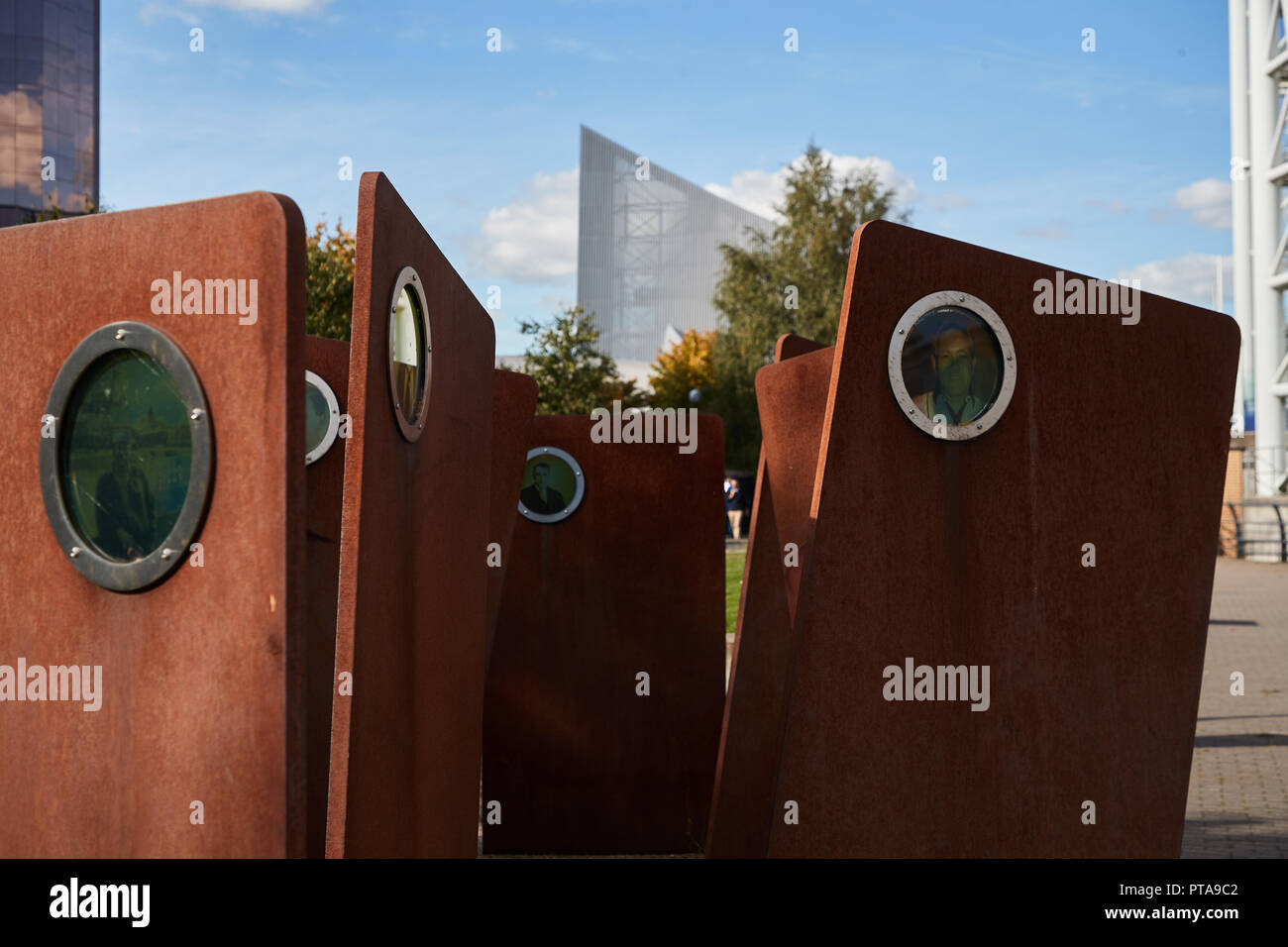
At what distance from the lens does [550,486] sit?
6547 mm

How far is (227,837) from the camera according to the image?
2.70 meters

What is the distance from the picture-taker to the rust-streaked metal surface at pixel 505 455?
5637 millimetres

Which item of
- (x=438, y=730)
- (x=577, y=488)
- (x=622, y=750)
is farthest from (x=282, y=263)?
(x=622, y=750)

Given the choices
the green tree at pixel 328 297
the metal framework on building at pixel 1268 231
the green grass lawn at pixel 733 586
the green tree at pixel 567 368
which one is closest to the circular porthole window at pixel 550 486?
the green grass lawn at pixel 733 586

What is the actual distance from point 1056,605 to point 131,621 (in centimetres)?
296

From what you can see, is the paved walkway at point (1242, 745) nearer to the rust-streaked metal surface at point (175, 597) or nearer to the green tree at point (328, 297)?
the rust-streaked metal surface at point (175, 597)

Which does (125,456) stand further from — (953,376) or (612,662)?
(612,662)

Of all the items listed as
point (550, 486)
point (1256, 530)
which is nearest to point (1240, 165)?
point (1256, 530)

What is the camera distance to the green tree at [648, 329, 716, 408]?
1856 inches

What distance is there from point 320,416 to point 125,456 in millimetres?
2063

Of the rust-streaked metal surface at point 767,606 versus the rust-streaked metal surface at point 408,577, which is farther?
the rust-streaked metal surface at point 767,606

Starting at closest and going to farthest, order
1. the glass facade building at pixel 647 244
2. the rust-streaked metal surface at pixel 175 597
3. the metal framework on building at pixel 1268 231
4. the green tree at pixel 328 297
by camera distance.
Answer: the rust-streaked metal surface at pixel 175 597, the green tree at pixel 328 297, the metal framework on building at pixel 1268 231, the glass facade building at pixel 647 244

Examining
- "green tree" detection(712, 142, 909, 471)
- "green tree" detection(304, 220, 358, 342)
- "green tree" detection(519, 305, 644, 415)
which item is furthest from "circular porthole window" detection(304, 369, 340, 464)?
"green tree" detection(712, 142, 909, 471)

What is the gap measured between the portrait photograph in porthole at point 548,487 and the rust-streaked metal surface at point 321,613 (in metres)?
1.82
